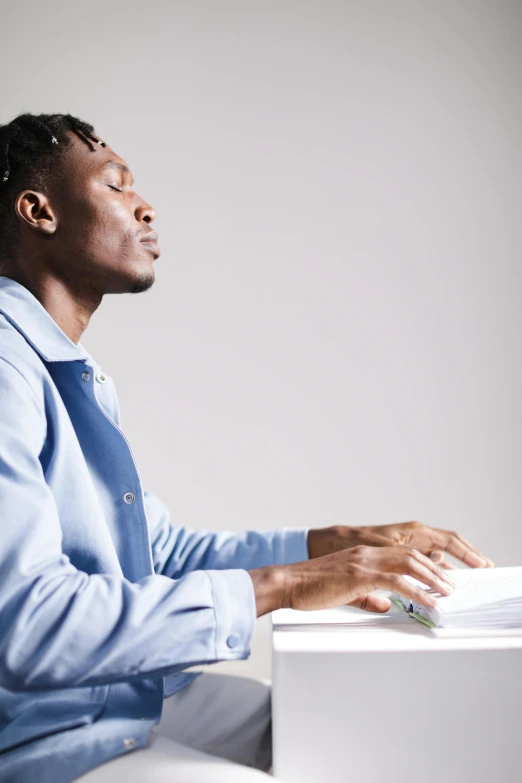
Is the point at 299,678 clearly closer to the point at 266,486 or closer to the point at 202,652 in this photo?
the point at 202,652

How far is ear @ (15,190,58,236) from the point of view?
3.48 ft

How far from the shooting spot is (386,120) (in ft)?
8.91

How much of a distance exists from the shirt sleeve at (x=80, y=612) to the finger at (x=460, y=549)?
503 millimetres

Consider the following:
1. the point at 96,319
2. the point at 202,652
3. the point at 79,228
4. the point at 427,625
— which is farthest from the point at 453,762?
the point at 96,319

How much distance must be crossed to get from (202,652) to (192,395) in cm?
193

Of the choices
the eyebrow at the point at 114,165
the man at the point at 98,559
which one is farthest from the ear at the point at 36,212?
the eyebrow at the point at 114,165

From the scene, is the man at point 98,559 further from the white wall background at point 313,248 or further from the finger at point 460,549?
the white wall background at point 313,248

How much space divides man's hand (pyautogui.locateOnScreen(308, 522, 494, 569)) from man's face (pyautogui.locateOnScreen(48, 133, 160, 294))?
0.48 metres

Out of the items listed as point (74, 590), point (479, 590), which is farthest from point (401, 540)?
point (74, 590)

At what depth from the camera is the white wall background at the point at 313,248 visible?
2.60 m

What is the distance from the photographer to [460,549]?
45.0 inches

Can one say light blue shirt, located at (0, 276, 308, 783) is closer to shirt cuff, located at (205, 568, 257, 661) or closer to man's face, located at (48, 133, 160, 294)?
shirt cuff, located at (205, 568, 257, 661)

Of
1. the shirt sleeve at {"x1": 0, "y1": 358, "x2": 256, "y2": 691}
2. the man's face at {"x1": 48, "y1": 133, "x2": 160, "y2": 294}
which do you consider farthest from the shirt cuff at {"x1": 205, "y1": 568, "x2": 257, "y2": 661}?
the man's face at {"x1": 48, "y1": 133, "x2": 160, "y2": 294}

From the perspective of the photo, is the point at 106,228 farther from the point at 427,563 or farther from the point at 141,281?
the point at 427,563
